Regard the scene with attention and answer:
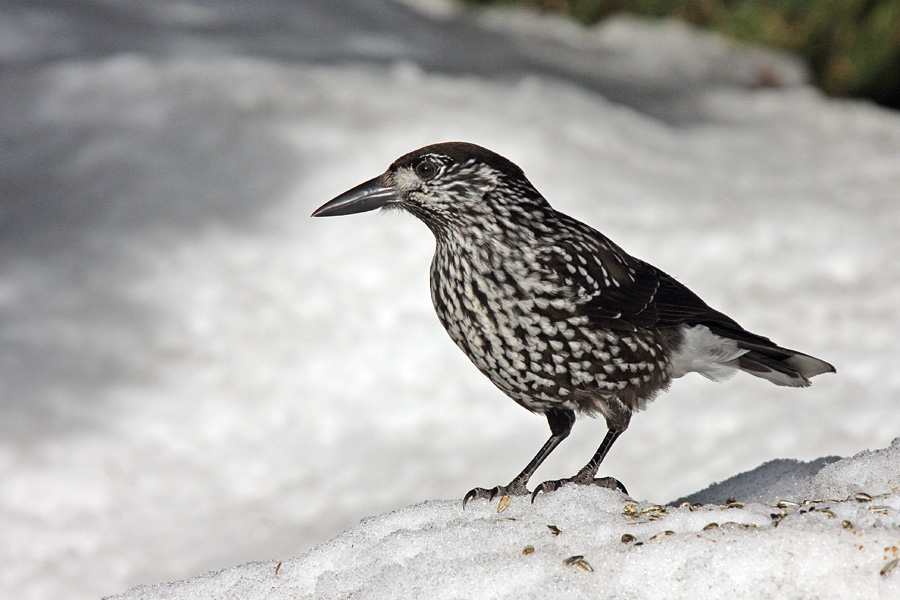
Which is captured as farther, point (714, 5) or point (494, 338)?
point (714, 5)

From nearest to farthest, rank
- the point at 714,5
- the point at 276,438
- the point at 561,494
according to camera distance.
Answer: the point at 561,494, the point at 276,438, the point at 714,5

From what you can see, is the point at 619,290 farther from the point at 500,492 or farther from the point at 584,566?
the point at 584,566

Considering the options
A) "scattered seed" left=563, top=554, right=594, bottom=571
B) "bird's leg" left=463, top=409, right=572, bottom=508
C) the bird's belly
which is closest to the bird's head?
the bird's belly

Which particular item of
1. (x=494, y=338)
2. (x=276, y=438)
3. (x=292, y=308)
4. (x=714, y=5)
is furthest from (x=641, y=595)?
(x=714, y=5)

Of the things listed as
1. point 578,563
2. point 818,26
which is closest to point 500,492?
point 578,563

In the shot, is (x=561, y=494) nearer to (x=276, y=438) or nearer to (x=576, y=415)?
(x=576, y=415)

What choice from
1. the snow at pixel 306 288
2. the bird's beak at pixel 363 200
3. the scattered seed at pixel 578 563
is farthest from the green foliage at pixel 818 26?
the scattered seed at pixel 578 563
